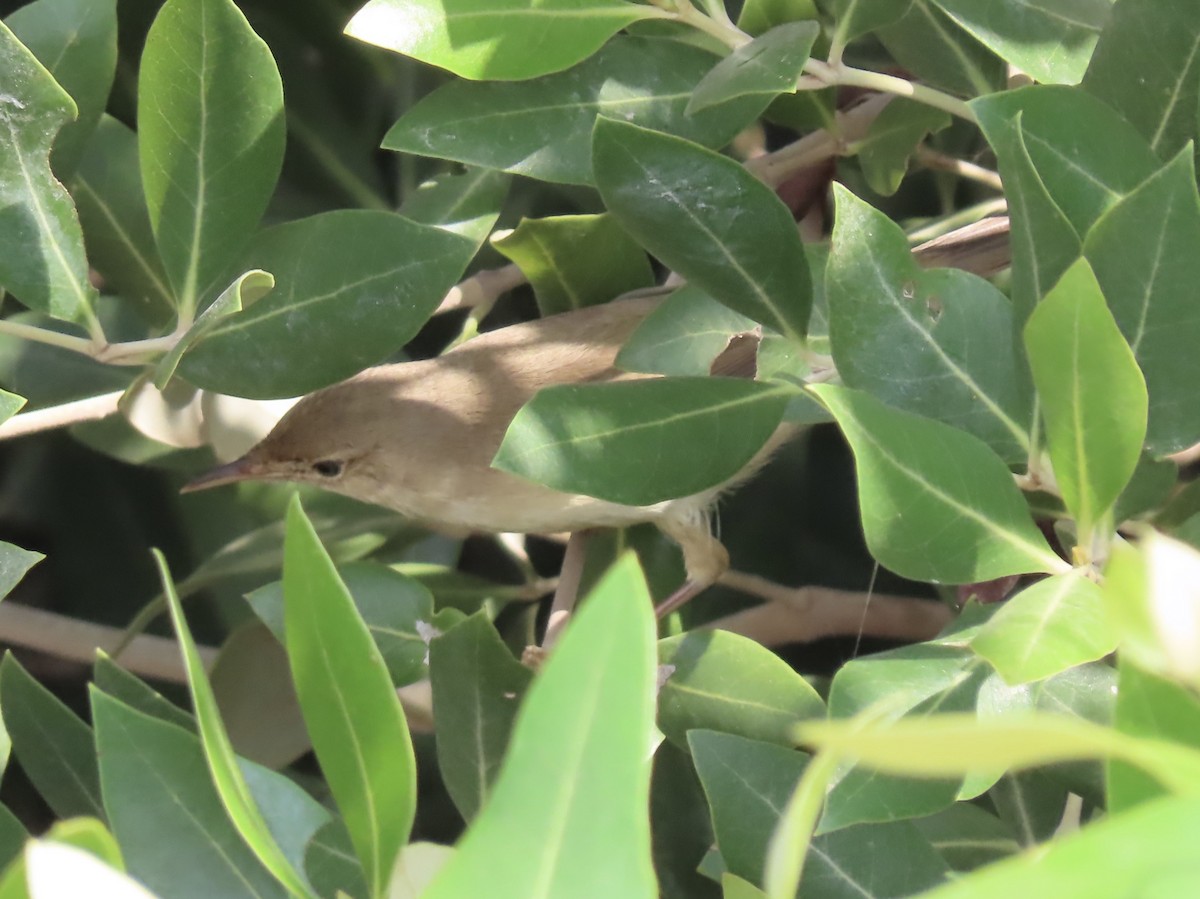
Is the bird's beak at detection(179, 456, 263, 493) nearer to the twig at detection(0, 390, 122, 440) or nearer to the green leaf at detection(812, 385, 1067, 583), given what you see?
the twig at detection(0, 390, 122, 440)

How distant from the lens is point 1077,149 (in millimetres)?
991

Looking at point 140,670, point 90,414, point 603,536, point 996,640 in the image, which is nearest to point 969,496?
point 996,640

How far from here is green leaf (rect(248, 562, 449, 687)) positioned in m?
1.39

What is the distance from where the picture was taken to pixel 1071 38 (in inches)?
47.4

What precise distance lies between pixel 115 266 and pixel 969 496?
1.33 meters

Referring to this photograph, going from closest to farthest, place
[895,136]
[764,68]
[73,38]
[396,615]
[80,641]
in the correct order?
[764,68] < [73,38] < [396,615] < [895,136] < [80,641]

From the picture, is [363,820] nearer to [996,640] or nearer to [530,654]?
[996,640]

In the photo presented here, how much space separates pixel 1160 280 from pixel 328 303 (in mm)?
833

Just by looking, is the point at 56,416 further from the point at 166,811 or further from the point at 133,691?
the point at 166,811

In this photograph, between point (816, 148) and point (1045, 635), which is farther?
point (816, 148)

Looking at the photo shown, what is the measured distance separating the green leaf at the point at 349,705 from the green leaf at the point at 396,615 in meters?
0.58

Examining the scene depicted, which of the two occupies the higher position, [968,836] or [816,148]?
[816,148]

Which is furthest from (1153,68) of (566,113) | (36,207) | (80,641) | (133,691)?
(80,641)

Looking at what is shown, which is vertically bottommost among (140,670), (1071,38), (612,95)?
(140,670)
